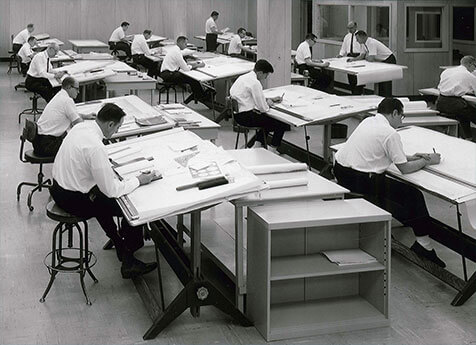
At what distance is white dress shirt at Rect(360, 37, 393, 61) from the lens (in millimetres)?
13266

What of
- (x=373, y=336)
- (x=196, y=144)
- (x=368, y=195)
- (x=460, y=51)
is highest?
(x=460, y=51)

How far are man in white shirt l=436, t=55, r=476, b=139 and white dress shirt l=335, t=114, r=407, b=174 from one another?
4308mm

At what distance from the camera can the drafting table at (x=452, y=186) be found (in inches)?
201

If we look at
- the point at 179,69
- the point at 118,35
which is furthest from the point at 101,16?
the point at 179,69

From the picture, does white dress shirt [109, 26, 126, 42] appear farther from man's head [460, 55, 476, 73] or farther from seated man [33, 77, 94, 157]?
seated man [33, 77, 94, 157]

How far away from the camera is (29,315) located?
495cm

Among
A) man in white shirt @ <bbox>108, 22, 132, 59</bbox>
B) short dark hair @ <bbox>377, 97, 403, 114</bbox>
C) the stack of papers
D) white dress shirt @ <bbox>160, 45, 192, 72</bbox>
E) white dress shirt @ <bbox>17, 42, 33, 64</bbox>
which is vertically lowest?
the stack of papers

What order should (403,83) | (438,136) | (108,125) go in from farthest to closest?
1. (403,83)
2. (438,136)
3. (108,125)

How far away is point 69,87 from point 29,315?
3.40 m

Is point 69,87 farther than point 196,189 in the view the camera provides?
Yes

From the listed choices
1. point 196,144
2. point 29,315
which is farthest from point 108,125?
point 29,315

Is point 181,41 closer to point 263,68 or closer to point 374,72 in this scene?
point 374,72

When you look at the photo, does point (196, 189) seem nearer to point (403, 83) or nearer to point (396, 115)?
point (396, 115)

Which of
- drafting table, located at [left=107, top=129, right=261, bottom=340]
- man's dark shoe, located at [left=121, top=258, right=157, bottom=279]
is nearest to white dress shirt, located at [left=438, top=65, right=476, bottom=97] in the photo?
drafting table, located at [left=107, top=129, right=261, bottom=340]
